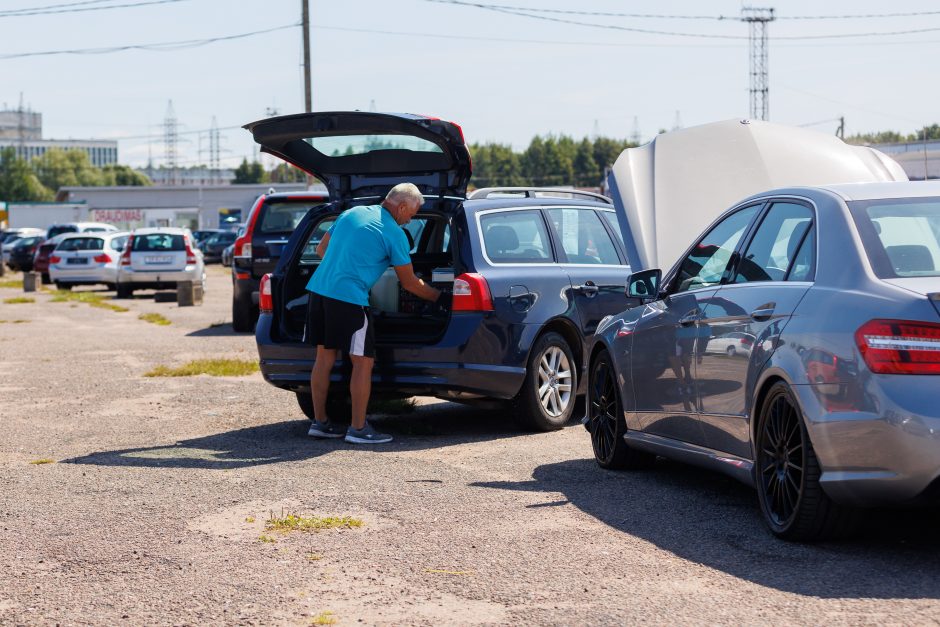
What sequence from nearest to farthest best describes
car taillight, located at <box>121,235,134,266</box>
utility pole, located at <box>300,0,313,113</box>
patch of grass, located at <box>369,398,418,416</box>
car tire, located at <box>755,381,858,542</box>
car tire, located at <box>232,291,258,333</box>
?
car tire, located at <box>755,381,858,542</box>
patch of grass, located at <box>369,398,418,416</box>
car tire, located at <box>232,291,258,333</box>
car taillight, located at <box>121,235,134,266</box>
utility pole, located at <box>300,0,313,113</box>

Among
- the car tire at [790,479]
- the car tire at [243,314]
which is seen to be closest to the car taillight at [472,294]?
the car tire at [790,479]

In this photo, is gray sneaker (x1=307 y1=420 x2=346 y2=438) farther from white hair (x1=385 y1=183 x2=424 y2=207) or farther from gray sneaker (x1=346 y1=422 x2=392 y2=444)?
white hair (x1=385 y1=183 x2=424 y2=207)

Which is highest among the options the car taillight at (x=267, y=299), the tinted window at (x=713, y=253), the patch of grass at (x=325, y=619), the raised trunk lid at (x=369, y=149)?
the raised trunk lid at (x=369, y=149)

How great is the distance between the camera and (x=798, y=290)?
5.93 metres

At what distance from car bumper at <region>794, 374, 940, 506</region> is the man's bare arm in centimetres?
424

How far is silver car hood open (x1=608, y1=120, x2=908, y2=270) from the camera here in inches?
378

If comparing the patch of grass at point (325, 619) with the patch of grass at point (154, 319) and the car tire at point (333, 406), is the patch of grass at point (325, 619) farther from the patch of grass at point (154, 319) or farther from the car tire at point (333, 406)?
the patch of grass at point (154, 319)

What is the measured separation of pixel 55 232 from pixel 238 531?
5052 centimetres

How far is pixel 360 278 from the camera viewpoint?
31.0 feet

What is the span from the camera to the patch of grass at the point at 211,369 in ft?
46.1

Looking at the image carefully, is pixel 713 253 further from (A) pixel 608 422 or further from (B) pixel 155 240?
(B) pixel 155 240

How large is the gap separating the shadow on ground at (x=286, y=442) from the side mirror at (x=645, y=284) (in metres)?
2.25

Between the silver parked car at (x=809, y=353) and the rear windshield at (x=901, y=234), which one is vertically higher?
the rear windshield at (x=901, y=234)

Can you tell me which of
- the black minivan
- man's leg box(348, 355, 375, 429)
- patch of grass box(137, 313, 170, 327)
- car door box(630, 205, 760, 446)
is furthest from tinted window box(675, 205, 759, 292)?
patch of grass box(137, 313, 170, 327)
